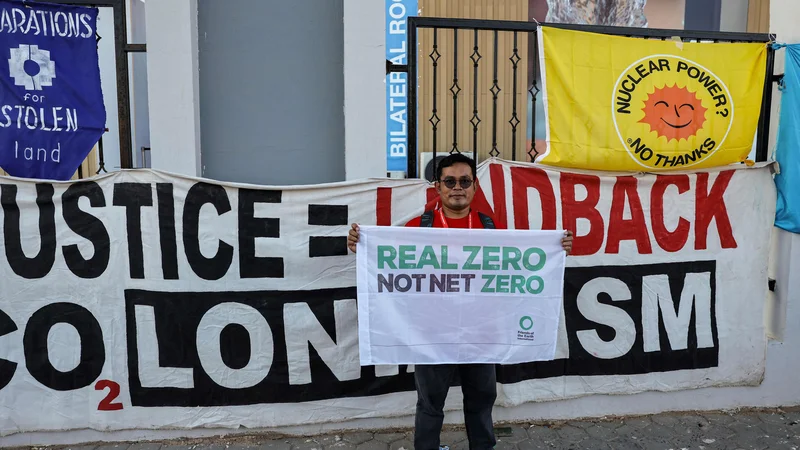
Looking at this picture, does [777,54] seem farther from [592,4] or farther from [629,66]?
[592,4]

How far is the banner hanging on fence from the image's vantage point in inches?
154

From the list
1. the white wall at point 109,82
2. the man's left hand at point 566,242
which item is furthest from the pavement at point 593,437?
the white wall at point 109,82

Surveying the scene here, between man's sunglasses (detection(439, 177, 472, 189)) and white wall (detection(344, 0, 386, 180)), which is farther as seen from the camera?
white wall (detection(344, 0, 386, 180))

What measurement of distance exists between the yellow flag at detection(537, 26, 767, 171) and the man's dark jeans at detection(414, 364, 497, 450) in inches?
63.6

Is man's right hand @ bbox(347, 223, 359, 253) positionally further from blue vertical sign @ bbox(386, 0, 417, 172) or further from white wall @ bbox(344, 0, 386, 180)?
blue vertical sign @ bbox(386, 0, 417, 172)

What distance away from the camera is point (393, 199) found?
4.15 metres

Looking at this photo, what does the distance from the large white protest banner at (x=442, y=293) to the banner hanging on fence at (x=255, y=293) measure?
9.9 inches

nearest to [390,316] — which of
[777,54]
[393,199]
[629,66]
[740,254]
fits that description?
[393,199]

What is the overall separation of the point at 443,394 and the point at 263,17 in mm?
3118

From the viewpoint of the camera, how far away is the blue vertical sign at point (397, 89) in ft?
27.8

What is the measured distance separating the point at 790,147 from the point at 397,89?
5264mm

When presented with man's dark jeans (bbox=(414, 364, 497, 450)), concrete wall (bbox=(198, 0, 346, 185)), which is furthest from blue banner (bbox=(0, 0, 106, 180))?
man's dark jeans (bbox=(414, 364, 497, 450))

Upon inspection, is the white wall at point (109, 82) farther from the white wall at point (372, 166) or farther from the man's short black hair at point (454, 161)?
the man's short black hair at point (454, 161)

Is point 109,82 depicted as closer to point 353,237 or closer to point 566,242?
point 353,237
